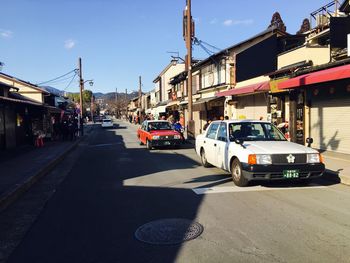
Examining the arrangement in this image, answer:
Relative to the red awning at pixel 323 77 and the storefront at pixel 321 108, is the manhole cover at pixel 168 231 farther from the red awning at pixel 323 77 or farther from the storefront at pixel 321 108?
the storefront at pixel 321 108

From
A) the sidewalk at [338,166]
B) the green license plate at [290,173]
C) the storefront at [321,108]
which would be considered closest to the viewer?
the green license plate at [290,173]

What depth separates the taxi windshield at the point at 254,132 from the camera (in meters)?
9.73

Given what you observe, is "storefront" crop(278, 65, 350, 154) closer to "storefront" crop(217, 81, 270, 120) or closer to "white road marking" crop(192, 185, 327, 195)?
"storefront" crop(217, 81, 270, 120)

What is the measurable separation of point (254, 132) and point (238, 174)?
165 centimetres

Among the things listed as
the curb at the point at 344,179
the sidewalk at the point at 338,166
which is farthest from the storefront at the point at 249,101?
the curb at the point at 344,179

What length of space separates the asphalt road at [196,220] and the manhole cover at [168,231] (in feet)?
0.43

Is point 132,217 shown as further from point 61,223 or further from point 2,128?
point 2,128

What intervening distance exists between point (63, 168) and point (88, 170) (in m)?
1.46

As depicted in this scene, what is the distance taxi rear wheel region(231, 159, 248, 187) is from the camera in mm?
8562

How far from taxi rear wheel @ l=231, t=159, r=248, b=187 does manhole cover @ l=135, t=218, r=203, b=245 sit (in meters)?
2.86

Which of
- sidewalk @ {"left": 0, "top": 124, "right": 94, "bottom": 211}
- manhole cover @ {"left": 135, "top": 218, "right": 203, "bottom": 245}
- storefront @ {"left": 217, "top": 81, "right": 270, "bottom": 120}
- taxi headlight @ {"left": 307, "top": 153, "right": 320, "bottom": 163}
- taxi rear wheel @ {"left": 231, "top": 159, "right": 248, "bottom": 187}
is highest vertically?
storefront @ {"left": 217, "top": 81, "right": 270, "bottom": 120}

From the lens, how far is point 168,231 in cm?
550

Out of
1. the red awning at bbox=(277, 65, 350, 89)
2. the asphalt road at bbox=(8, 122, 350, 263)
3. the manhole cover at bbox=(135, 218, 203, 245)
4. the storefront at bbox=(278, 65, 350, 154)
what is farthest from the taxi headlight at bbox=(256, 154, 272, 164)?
the storefront at bbox=(278, 65, 350, 154)

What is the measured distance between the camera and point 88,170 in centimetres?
1252
